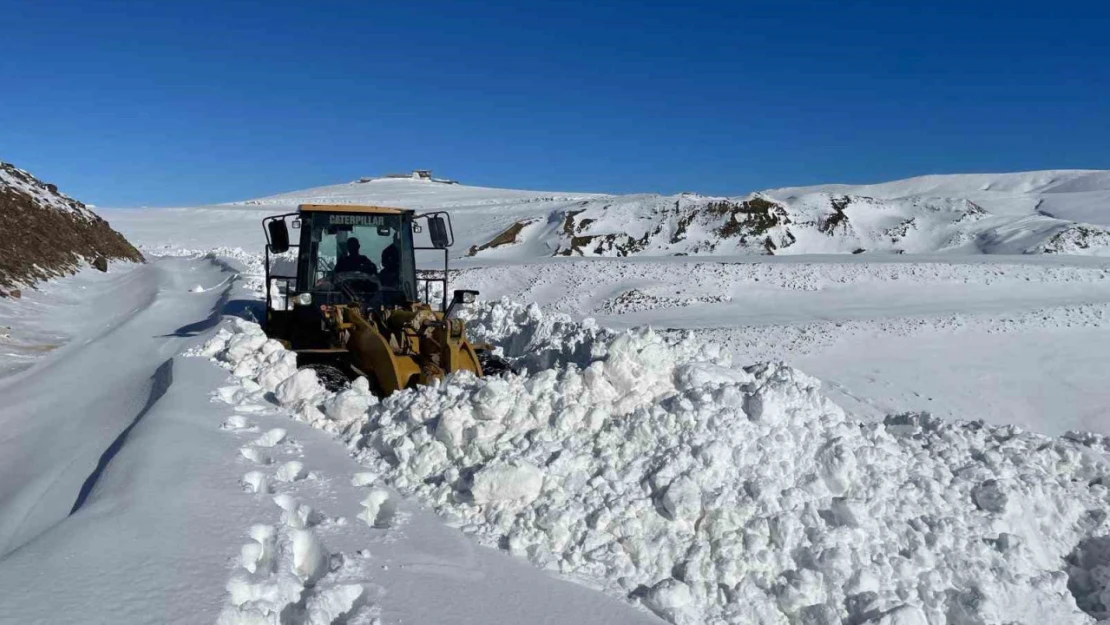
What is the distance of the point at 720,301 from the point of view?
16984mm

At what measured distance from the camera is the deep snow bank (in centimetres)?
408

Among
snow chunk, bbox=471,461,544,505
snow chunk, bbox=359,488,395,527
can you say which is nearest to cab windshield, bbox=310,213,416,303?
snow chunk, bbox=359,488,395,527

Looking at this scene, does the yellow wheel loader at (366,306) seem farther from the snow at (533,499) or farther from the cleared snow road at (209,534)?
the cleared snow road at (209,534)

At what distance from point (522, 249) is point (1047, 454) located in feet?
72.6

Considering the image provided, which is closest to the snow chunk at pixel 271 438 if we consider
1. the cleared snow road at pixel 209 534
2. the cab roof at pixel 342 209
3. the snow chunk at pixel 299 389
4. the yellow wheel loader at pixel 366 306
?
the cleared snow road at pixel 209 534

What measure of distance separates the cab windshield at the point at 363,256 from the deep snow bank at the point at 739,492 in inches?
107

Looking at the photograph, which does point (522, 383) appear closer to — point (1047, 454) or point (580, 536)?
point (580, 536)

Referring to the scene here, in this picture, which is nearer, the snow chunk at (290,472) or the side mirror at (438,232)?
the snow chunk at (290,472)

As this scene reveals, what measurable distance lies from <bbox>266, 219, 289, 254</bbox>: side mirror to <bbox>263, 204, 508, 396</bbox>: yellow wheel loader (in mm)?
10

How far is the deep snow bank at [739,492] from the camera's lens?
4.08m

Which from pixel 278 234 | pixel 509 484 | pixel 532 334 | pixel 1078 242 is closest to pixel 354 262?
pixel 278 234

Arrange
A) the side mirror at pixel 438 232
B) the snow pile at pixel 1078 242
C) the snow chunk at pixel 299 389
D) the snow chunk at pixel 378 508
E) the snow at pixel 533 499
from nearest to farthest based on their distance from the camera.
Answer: the snow at pixel 533 499 → the snow chunk at pixel 378 508 → the snow chunk at pixel 299 389 → the side mirror at pixel 438 232 → the snow pile at pixel 1078 242

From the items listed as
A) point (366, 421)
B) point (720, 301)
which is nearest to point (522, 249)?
point (720, 301)

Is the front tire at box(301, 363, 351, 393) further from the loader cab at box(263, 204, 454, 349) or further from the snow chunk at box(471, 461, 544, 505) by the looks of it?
the snow chunk at box(471, 461, 544, 505)
